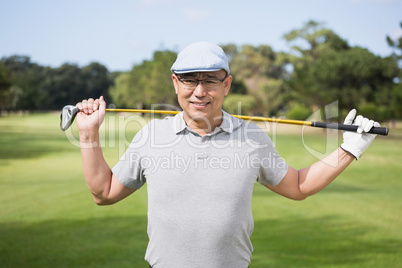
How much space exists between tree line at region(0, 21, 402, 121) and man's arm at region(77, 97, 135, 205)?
33653 millimetres

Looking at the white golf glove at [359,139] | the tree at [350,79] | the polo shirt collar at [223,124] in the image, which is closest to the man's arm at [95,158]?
the polo shirt collar at [223,124]

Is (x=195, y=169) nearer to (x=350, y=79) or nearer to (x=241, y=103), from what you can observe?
(x=350, y=79)

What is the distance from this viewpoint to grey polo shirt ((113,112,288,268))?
91.8 inches

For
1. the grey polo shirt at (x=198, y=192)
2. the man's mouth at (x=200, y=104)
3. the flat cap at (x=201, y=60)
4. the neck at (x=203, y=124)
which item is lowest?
the grey polo shirt at (x=198, y=192)

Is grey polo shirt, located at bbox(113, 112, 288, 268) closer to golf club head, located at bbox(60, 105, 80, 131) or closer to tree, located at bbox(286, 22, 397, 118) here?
golf club head, located at bbox(60, 105, 80, 131)

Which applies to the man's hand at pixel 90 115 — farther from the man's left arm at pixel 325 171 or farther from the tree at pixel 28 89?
the tree at pixel 28 89

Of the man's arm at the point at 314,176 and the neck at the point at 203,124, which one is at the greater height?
the neck at the point at 203,124

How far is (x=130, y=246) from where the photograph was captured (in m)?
7.49

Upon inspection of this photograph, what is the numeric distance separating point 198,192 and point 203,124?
15.0 inches

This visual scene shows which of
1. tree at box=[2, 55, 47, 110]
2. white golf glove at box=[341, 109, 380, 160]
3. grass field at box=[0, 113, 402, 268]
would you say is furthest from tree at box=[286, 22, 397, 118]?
tree at box=[2, 55, 47, 110]

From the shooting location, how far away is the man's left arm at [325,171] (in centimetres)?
264

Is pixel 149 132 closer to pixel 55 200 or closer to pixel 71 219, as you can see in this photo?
pixel 71 219

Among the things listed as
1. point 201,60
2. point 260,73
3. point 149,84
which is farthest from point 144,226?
point 260,73

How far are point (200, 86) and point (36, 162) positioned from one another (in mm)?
18017
